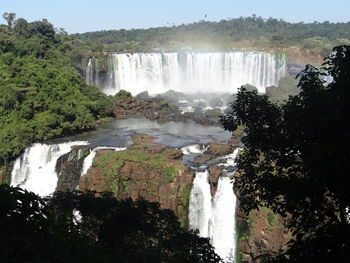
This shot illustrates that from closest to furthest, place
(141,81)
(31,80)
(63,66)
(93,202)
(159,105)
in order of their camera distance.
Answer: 1. (93,202)
2. (31,80)
3. (159,105)
4. (63,66)
5. (141,81)

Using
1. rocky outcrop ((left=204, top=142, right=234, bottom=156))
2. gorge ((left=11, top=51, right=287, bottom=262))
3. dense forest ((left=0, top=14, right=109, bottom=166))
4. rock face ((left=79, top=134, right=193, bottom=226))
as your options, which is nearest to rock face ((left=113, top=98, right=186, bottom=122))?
gorge ((left=11, top=51, right=287, bottom=262))

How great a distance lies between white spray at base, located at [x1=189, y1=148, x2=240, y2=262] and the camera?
57.5 ft

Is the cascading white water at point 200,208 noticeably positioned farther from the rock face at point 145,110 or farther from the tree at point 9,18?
the tree at point 9,18

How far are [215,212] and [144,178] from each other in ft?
11.9

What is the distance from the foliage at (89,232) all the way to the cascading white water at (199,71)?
101ft

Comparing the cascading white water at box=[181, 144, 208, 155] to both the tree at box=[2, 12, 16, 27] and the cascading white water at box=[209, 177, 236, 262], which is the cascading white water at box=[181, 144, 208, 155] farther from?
the tree at box=[2, 12, 16, 27]

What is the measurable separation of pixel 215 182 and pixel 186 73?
2853 cm

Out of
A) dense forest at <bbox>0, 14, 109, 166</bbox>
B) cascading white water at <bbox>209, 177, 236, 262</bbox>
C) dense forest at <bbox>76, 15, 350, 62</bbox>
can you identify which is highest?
dense forest at <bbox>76, 15, 350, 62</bbox>

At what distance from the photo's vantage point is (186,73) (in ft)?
150

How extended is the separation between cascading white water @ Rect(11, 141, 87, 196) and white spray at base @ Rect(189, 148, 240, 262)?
8468 millimetres

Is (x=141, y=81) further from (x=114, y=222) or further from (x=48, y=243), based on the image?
(x=48, y=243)

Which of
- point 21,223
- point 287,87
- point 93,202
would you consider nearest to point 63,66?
point 287,87

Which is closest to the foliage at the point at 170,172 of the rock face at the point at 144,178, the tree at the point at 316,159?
the rock face at the point at 144,178

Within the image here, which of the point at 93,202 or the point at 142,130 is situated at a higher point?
the point at 93,202
